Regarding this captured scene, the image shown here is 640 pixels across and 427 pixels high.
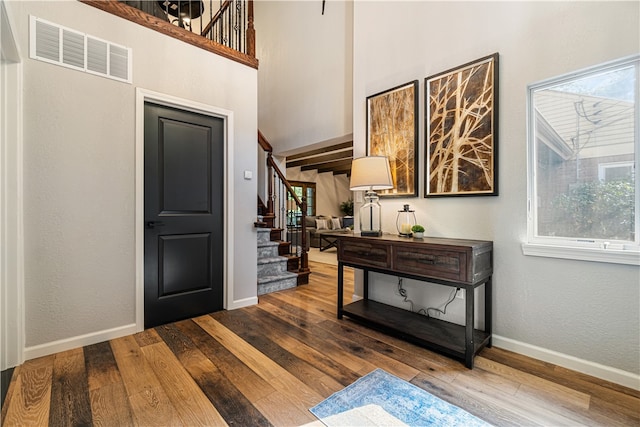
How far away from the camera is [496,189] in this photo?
2.25 m

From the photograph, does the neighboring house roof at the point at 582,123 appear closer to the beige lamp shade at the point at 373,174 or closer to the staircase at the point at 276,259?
the beige lamp shade at the point at 373,174

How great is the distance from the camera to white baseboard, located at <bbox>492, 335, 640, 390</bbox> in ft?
5.72

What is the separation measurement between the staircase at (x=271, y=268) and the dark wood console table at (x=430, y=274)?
127 cm

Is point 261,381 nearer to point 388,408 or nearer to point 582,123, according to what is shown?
point 388,408

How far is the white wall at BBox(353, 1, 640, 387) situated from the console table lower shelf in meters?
0.16

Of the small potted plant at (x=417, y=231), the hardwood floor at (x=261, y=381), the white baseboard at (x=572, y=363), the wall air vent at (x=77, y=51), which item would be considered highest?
the wall air vent at (x=77, y=51)

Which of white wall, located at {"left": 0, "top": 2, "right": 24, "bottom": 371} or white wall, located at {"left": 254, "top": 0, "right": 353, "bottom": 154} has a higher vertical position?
white wall, located at {"left": 254, "top": 0, "right": 353, "bottom": 154}

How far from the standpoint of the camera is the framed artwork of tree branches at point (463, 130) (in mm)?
2273

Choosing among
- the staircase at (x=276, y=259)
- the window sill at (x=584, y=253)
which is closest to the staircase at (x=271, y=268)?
the staircase at (x=276, y=259)

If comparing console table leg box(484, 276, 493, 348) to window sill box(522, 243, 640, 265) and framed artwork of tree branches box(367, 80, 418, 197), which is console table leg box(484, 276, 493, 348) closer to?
window sill box(522, 243, 640, 265)

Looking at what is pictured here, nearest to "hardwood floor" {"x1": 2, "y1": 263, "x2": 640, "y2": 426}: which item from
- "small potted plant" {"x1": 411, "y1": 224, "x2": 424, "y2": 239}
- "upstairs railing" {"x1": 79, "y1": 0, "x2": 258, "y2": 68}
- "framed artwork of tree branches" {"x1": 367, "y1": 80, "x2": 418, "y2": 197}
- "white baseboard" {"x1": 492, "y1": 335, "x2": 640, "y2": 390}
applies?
"white baseboard" {"x1": 492, "y1": 335, "x2": 640, "y2": 390}

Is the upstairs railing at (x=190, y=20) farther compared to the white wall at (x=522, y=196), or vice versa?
the upstairs railing at (x=190, y=20)

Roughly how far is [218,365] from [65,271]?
1406 millimetres

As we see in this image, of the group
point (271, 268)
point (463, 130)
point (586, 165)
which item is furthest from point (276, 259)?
point (586, 165)
